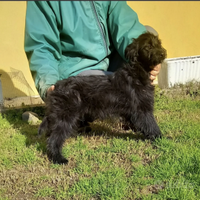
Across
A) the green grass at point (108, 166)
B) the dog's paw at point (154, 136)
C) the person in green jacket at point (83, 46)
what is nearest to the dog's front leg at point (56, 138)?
the green grass at point (108, 166)

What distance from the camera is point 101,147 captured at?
110 inches

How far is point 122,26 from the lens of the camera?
304cm

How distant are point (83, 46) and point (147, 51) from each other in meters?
0.70

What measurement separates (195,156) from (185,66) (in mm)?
2876

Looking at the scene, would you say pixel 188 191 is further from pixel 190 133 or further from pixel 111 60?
pixel 111 60

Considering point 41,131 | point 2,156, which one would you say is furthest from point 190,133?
point 2,156

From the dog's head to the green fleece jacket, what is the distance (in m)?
0.40

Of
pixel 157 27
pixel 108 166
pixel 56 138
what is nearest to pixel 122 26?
pixel 157 27

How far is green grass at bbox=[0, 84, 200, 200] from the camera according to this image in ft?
6.68

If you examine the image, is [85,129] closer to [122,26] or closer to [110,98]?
[110,98]

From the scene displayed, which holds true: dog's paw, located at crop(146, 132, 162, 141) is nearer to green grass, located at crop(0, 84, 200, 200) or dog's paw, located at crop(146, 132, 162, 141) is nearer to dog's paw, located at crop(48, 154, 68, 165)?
green grass, located at crop(0, 84, 200, 200)

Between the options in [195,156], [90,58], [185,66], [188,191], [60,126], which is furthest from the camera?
[185,66]

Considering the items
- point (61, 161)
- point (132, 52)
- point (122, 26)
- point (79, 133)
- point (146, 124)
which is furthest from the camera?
point (79, 133)

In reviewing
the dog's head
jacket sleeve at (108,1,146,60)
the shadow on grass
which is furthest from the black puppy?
jacket sleeve at (108,1,146,60)
